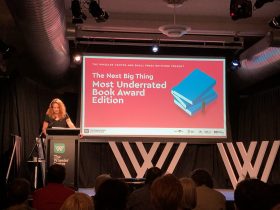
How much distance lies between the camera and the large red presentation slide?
7.74 meters

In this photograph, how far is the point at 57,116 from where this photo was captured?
7117 millimetres

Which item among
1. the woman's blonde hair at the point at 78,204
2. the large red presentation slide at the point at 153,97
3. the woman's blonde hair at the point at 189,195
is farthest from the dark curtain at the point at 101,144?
the woman's blonde hair at the point at 78,204

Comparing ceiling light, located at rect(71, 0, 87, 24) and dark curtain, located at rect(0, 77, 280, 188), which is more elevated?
ceiling light, located at rect(71, 0, 87, 24)

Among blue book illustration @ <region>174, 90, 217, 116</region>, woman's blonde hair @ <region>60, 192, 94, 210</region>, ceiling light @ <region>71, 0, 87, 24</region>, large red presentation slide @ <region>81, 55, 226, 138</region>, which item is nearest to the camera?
woman's blonde hair @ <region>60, 192, 94, 210</region>

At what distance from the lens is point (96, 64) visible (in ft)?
25.7

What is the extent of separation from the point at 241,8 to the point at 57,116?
10.6ft

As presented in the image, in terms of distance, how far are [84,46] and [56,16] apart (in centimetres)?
360

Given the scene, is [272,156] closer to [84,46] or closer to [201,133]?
[201,133]

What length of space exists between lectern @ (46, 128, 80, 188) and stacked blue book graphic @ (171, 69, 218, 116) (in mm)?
2376

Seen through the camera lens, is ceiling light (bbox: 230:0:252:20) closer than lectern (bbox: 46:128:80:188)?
Yes

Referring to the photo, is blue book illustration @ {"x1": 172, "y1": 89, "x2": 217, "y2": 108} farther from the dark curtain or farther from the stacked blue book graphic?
the dark curtain

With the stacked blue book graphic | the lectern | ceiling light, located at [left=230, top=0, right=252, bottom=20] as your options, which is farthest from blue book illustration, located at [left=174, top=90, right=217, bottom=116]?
ceiling light, located at [left=230, top=0, right=252, bottom=20]

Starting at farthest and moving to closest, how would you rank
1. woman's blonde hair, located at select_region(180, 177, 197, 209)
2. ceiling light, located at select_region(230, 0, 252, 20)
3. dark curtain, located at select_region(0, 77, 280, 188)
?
dark curtain, located at select_region(0, 77, 280, 188) < ceiling light, located at select_region(230, 0, 252, 20) < woman's blonde hair, located at select_region(180, 177, 197, 209)

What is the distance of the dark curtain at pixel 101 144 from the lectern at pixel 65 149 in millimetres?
1577
